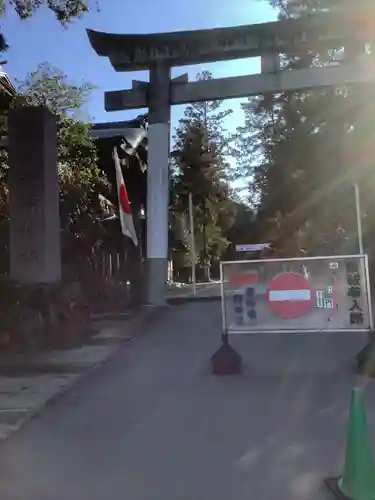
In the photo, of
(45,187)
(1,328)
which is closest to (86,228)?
(45,187)

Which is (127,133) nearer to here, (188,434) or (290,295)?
(290,295)

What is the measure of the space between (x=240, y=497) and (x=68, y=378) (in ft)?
15.5

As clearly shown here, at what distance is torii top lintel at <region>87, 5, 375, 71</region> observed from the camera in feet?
55.0

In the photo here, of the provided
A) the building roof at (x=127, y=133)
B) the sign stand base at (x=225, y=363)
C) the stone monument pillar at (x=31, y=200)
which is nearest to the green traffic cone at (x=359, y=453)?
the sign stand base at (x=225, y=363)

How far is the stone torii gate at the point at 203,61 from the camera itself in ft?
55.3

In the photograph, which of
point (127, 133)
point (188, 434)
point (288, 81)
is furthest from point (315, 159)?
point (188, 434)

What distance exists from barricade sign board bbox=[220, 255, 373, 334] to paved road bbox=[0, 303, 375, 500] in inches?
27.0

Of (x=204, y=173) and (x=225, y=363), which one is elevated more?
(x=204, y=173)

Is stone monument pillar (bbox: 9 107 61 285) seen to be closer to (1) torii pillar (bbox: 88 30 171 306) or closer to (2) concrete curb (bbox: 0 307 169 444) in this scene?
(2) concrete curb (bbox: 0 307 169 444)

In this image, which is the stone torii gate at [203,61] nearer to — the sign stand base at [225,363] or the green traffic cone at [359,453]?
the sign stand base at [225,363]

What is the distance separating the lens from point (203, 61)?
1769 cm

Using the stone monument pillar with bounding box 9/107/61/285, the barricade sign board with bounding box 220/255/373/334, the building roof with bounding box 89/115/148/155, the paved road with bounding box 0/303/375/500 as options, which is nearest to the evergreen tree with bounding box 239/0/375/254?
the building roof with bounding box 89/115/148/155

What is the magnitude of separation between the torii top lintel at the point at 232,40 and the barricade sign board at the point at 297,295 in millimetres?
10142

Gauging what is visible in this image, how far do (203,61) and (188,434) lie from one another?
539 inches
